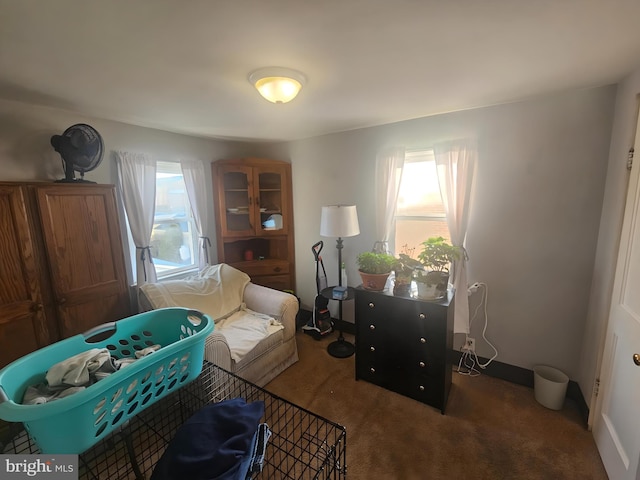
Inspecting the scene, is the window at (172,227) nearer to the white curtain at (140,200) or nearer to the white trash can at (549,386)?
the white curtain at (140,200)

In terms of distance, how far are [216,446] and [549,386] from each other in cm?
229

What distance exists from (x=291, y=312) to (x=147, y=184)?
1.79 m

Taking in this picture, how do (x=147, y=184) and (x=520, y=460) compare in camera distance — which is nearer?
(x=520, y=460)

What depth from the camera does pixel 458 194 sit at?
222 centimetres

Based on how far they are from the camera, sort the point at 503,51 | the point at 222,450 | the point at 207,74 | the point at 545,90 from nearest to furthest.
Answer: the point at 222,450
the point at 503,51
the point at 207,74
the point at 545,90

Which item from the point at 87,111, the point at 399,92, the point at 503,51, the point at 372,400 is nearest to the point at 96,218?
the point at 87,111

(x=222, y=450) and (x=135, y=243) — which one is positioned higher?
(x=135, y=243)

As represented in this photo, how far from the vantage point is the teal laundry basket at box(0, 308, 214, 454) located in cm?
75

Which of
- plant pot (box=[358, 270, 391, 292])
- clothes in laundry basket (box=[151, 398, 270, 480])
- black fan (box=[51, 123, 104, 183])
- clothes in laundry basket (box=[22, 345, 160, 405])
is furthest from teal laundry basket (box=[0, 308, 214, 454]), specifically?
black fan (box=[51, 123, 104, 183])

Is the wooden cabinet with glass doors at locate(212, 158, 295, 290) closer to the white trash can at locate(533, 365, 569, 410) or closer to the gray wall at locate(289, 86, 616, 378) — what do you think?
the gray wall at locate(289, 86, 616, 378)

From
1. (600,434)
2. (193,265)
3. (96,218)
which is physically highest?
(96,218)

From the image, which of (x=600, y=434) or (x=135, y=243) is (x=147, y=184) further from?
(x=600, y=434)

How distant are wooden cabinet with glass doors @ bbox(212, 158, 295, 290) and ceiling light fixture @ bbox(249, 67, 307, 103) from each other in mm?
1644

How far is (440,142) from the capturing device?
227cm
